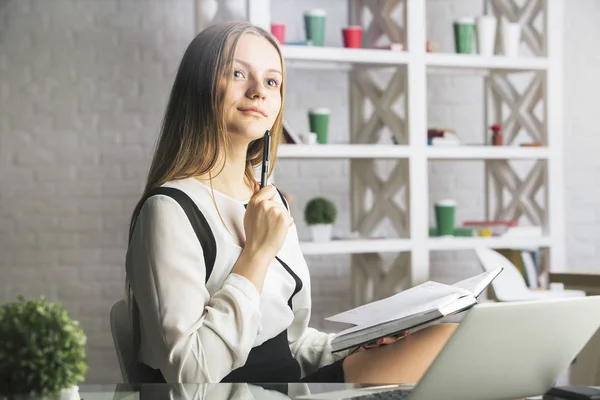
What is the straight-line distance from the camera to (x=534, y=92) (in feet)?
14.0

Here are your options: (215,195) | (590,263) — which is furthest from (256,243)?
(590,263)

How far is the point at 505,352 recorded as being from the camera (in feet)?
3.64

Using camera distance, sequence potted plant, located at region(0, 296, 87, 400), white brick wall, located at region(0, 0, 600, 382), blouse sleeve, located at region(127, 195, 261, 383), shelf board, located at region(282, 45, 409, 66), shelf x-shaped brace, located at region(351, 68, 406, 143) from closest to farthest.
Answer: potted plant, located at region(0, 296, 87, 400), blouse sleeve, located at region(127, 195, 261, 383), shelf board, located at region(282, 45, 409, 66), shelf x-shaped brace, located at region(351, 68, 406, 143), white brick wall, located at region(0, 0, 600, 382)

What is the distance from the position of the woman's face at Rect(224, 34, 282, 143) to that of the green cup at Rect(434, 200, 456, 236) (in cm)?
246

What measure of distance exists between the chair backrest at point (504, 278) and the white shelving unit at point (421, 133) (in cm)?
13

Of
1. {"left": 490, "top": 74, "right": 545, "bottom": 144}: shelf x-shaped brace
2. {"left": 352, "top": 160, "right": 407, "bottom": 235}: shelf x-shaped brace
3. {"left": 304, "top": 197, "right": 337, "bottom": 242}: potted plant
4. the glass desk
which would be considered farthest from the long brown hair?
{"left": 490, "top": 74, "right": 545, "bottom": 144}: shelf x-shaped brace

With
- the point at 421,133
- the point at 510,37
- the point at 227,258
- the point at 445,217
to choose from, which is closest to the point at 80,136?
the point at 421,133

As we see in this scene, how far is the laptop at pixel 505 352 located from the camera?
1.05m

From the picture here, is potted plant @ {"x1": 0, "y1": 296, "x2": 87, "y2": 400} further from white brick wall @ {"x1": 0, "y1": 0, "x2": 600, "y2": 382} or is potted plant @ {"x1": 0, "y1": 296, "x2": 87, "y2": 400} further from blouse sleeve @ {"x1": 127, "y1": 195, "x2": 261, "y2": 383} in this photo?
white brick wall @ {"x1": 0, "y1": 0, "x2": 600, "y2": 382}

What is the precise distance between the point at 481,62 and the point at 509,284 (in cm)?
105

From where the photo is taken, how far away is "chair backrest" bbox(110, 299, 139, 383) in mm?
1608

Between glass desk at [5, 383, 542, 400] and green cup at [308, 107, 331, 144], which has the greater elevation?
green cup at [308, 107, 331, 144]

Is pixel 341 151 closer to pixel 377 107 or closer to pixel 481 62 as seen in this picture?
pixel 377 107

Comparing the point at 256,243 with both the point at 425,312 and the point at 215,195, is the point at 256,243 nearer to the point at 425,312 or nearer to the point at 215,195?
the point at 215,195
